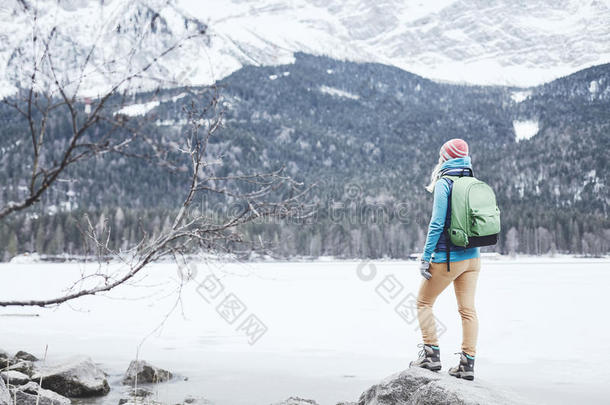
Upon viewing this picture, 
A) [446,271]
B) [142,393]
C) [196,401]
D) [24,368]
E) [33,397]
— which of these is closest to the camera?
[446,271]

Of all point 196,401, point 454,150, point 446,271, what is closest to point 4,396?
point 196,401

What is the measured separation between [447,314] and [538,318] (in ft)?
7.80

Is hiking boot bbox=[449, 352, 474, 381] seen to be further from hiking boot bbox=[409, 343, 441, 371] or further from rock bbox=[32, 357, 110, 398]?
rock bbox=[32, 357, 110, 398]

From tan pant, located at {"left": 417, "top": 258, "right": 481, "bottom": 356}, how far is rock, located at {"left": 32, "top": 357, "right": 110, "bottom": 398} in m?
4.77

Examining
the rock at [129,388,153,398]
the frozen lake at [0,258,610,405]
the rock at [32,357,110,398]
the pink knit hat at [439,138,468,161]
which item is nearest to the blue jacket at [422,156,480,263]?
the pink knit hat at [439,138,468,161]

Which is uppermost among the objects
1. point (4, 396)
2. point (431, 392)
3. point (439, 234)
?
point (439, 234)

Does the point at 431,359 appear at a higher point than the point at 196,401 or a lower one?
higher

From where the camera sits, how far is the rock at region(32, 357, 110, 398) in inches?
301

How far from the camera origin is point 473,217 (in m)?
5.30

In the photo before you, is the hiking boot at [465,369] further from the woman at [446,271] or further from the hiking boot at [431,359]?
the hiking boot at [431,359]

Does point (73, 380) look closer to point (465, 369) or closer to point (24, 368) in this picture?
point (24, 368)

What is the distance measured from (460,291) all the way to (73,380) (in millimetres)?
5321

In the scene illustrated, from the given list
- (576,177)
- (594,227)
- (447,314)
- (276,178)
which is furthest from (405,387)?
(576,177)

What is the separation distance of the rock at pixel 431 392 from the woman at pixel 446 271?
214mm
